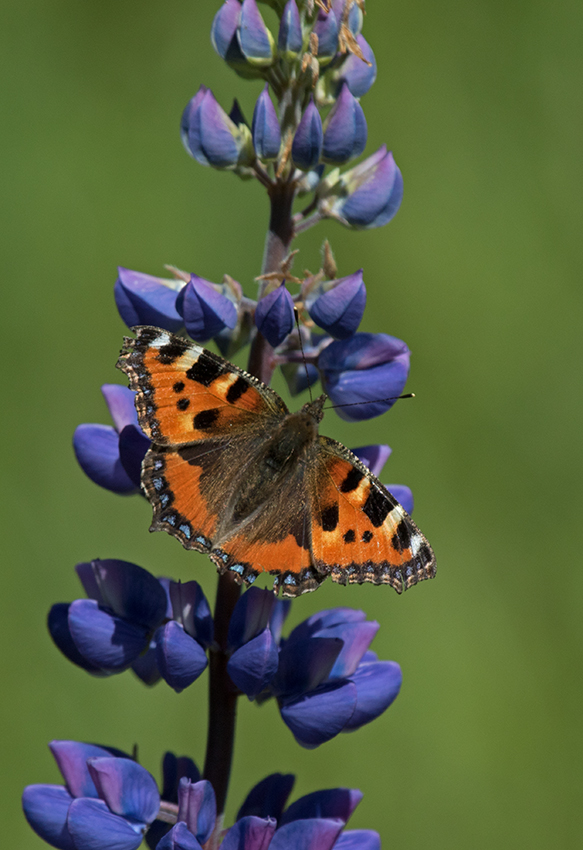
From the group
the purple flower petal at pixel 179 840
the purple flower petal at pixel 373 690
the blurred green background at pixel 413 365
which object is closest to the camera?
the purple flower petal at pixel 179 840

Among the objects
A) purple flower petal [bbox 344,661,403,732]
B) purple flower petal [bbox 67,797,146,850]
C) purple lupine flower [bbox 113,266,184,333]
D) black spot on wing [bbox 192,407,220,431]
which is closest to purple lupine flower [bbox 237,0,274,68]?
purple lupine flower [bbox 113,266,184,333]

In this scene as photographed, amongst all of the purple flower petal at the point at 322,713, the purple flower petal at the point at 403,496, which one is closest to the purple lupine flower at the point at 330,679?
the purple flower petal at the point at 322,713

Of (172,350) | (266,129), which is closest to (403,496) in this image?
(172,350)

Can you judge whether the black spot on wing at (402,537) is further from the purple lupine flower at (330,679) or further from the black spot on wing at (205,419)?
the black spot on wing at (205,419)

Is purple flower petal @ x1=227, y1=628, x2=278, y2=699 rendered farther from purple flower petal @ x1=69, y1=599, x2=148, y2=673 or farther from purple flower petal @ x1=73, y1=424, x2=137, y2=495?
purple flower petal @ x1=73, y1=424, x2=137, y2=495

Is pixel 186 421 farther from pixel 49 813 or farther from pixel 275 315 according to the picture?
pixel 49 813
